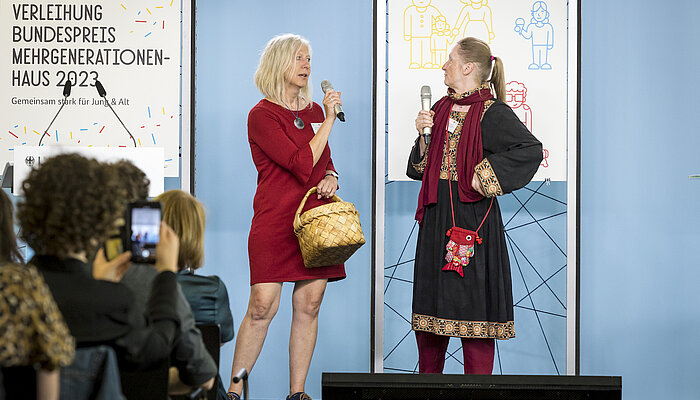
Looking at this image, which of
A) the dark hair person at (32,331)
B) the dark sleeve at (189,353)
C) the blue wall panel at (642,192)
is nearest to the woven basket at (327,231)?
the dark sleeve at (189,353)

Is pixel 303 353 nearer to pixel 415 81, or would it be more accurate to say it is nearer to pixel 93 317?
pixel 415 81

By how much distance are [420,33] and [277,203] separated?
1288 millimetres

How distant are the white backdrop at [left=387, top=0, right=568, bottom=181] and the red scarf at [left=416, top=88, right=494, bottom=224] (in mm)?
592

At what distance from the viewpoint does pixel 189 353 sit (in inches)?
76.5

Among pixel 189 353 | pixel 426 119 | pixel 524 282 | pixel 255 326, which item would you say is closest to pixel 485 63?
pixel 426 119

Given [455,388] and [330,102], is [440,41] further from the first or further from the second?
[455,388]

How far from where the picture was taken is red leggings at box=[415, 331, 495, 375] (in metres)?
3.46

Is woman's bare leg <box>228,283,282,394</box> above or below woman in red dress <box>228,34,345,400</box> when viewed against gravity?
below

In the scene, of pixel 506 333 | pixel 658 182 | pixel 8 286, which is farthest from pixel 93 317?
pixel 658 182

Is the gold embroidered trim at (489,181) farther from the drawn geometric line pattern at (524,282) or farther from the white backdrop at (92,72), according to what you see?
the white backdrop at (92,72)

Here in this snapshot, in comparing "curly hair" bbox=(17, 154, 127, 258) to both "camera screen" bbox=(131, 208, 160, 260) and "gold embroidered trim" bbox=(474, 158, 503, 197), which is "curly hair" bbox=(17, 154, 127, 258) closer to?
"camera screen" bbox=(131, 208, 160, 260)

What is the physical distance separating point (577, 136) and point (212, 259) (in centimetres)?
215

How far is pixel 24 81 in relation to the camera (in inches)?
165

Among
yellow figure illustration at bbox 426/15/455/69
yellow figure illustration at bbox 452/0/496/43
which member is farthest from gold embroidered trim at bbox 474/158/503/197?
yellow figure illustration at bbox 452/0/496/43
